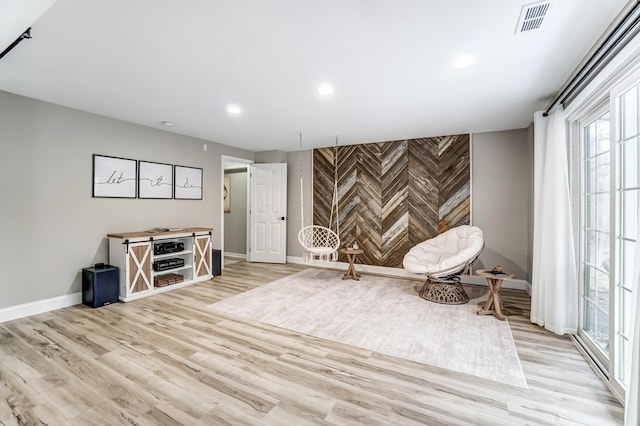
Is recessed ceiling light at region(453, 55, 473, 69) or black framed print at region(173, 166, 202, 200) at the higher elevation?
recessed ceiling light at region(453, 55, 473, 69)

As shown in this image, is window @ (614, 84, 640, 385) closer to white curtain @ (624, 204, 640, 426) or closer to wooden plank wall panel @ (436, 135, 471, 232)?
white curtain @ (624, 204, 640, 426)

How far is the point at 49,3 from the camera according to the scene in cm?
167

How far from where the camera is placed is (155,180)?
459 cm

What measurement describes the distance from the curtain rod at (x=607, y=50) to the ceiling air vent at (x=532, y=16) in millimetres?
417

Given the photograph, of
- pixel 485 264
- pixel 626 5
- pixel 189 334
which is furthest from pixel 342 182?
pixel 626 5

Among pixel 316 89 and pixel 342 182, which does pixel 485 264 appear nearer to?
pixel 342 182

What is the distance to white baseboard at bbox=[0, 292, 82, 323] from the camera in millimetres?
3133

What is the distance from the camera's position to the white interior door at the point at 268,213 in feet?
21.0

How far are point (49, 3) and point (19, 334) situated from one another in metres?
3.04

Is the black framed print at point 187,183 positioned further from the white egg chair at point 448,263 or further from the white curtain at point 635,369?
the white curtain at point 635,369

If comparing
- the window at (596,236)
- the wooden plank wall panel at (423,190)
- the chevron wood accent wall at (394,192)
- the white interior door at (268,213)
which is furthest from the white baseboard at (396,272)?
the window at (596,236)

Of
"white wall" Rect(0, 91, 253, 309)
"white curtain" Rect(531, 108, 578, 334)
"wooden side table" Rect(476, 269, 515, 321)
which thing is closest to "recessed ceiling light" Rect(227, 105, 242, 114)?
"white wall" Rect(0, 91, 253, 309)

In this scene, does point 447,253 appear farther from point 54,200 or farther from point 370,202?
point 54,200

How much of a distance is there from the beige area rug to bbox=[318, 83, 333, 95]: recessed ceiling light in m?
2.58
